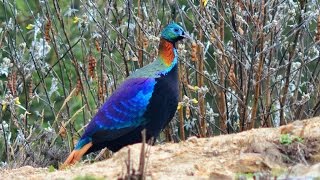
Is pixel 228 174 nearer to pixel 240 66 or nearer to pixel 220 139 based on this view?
pixel 220 139

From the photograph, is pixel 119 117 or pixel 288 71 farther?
pixel 288 71

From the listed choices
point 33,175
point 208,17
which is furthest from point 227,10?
point 33,175

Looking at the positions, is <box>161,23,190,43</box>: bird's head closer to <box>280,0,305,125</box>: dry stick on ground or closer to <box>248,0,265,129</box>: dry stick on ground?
<box>248,0,265,129</box>: dry stick on ground

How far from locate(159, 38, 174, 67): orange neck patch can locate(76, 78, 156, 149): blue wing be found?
288 millimetres

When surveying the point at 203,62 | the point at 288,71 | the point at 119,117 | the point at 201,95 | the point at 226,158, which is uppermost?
the point at 203,62

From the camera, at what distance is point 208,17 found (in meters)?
9.59

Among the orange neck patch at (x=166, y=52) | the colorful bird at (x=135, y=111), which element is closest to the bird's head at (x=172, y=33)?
the orange neck patch at (x=166, y=52)

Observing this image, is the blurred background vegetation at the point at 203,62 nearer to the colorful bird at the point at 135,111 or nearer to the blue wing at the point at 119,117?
the colorful bird at the point at 135,111

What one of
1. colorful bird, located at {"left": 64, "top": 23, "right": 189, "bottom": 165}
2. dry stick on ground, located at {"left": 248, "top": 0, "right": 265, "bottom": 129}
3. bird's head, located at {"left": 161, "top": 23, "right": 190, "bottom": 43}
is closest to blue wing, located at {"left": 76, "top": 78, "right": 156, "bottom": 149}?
colorful bird, located at {"left": 64, "top": 23, "right": 189, "bottom": 165}

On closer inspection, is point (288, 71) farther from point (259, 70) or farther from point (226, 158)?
point (226, 158)

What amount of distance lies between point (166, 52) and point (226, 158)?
2376 mm

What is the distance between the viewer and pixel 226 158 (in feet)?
22.3

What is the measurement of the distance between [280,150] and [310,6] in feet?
10.0

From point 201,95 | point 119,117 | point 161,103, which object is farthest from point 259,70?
point 119,117
